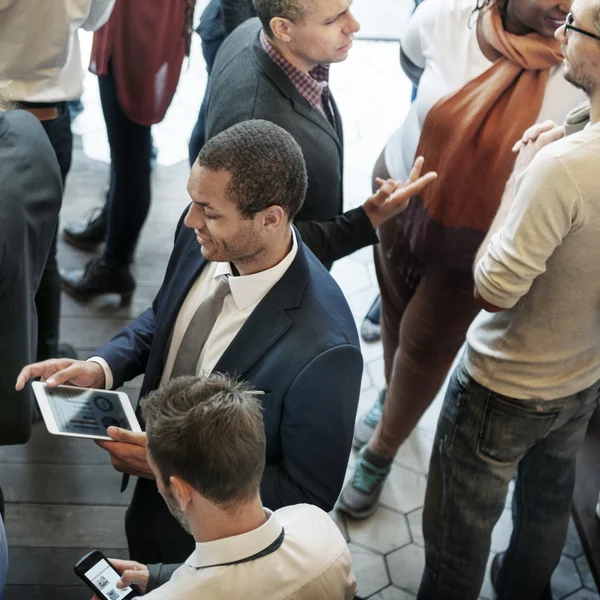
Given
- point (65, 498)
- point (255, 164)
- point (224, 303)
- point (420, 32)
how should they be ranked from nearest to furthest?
point (255, 164), point (224, 303), point (420, 32), point (65, 498)

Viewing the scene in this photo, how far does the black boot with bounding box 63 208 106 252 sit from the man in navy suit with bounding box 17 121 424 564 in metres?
2.26

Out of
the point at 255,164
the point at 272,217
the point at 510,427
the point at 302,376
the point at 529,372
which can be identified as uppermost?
the point at 255,164

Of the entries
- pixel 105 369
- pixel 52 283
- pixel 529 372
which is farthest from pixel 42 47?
pixel 529 372

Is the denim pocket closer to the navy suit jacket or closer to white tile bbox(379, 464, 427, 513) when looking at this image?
the navy suit jacket

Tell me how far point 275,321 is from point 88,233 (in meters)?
2.48

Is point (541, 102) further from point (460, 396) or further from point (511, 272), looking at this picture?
point (460, 396)

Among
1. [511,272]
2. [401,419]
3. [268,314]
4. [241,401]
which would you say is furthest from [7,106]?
[401,419]

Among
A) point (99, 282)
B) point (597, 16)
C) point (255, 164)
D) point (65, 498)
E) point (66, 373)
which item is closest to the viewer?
point (597, 16)

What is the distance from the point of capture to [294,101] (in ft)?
7.50

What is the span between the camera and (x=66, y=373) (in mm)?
2025

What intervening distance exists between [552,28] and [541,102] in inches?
7.5

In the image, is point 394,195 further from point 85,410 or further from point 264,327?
point 85,410

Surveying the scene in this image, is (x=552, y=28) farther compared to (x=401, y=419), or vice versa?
(x=401, y=419)

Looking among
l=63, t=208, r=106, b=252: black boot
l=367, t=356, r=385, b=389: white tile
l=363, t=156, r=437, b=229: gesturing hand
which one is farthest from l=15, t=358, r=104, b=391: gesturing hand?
l=63, t=208, r=106, b=252: black boot
